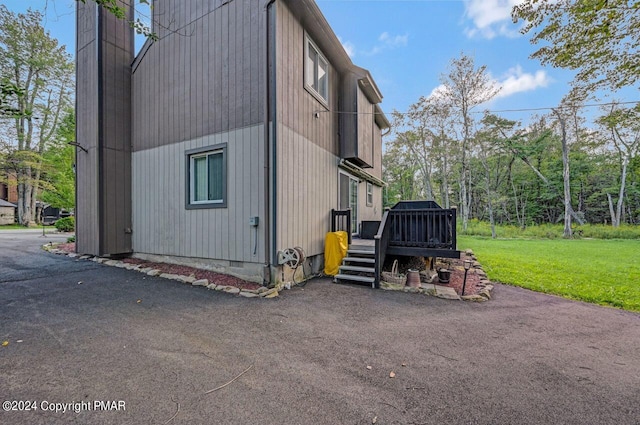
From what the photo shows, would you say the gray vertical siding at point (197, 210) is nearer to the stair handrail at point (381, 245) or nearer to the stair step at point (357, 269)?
the stair step at point (357, 269)

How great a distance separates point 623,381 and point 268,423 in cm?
304

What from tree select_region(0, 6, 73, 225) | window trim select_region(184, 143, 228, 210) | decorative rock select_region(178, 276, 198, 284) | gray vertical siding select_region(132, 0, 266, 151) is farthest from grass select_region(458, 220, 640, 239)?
tree select_region(0, 6, 73, 225)

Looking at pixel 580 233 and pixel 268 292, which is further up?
pixel 268 292

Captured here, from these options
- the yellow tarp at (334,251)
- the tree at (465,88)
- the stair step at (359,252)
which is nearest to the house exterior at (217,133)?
the yellow tarp at (334,251)

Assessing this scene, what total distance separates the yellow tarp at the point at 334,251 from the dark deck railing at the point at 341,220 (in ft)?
1.77

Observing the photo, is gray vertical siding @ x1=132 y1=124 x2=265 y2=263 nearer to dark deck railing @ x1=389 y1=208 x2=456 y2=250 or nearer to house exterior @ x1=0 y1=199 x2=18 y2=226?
dark deck railing @ x1=389 y1=208 x2=456 y2=250

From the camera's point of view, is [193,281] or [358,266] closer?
[193,281]

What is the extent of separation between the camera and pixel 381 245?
219 inches

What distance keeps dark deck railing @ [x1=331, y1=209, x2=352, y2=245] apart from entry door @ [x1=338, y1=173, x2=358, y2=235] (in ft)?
2.16

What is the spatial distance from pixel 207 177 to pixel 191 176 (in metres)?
0.46

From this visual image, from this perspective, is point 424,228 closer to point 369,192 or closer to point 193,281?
point 193,281

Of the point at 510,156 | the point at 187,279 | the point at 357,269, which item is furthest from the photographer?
the point at 510,156

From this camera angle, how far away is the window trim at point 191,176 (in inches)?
217

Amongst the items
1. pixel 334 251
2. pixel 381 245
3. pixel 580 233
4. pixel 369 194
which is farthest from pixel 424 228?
pixel 580 233
